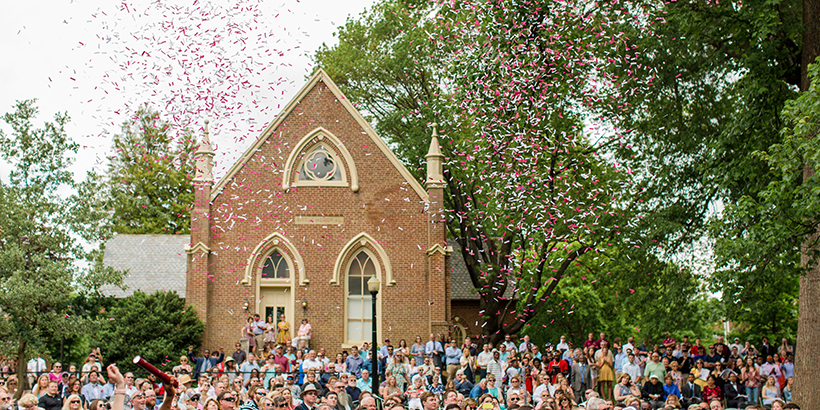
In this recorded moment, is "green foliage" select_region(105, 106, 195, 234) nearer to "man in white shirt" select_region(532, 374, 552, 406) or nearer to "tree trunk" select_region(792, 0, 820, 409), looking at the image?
"man in white shirt" select_region(532, 374, 552, 406)

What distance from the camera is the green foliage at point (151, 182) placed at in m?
45.9

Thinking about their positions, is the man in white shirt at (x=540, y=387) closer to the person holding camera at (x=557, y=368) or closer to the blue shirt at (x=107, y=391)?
the person holding camera at (x=557, y=368)

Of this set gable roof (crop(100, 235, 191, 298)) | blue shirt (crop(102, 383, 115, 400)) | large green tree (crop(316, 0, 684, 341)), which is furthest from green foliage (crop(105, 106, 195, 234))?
blue shirt (crop(102, 383, 115, 400))

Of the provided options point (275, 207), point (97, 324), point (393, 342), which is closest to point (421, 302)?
point (393, 342)

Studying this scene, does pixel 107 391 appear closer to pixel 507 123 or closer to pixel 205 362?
pixel 205 362

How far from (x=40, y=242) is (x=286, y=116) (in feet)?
29.9

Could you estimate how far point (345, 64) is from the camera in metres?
33.8

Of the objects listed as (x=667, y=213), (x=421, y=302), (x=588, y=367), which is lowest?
(x=588, y=367)

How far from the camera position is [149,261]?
35.0 m

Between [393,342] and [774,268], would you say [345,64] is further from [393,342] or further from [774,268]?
[774,268]

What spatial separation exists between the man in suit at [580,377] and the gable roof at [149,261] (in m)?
19.3

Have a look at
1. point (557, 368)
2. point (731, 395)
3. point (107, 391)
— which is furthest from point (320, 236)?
point (731, 395)

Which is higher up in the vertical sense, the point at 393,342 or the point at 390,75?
the point at 390,75

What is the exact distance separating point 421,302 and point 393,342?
1674mm
